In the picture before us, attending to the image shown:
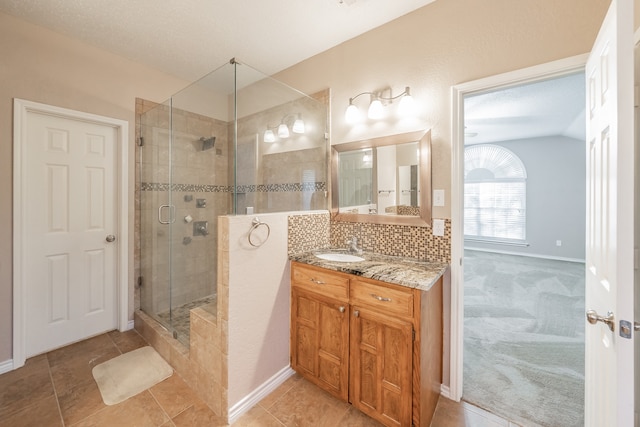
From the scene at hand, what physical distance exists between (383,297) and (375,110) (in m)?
1.38

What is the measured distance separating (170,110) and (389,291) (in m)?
2.57

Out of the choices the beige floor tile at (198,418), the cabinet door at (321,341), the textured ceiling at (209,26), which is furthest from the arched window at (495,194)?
the beige floor tile at (198,418)

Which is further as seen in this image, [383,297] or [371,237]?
[371,237]

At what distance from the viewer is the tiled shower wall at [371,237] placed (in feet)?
5.82

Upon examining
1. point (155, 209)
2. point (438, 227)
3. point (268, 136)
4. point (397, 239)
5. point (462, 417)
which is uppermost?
point (268, 136)

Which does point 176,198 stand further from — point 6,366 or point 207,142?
point 6,366

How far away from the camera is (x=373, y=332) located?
147cm

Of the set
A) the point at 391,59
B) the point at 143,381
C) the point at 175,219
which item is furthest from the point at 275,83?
the point at 143,381

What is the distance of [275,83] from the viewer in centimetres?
220

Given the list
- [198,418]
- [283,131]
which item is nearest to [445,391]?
[198,418]

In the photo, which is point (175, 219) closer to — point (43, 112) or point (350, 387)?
point (43, 112)

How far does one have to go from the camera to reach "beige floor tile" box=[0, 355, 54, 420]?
1.61 m

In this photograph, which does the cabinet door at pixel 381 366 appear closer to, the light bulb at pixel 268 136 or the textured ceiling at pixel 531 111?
the light bulb at pixel 268 136

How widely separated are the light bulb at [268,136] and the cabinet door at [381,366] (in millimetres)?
1609
